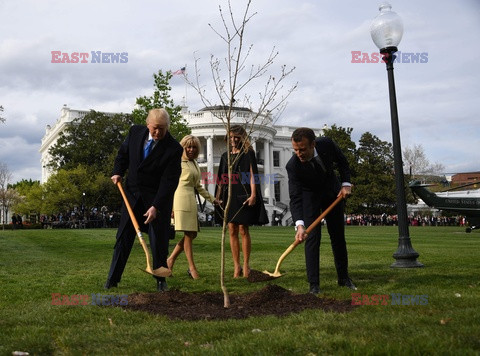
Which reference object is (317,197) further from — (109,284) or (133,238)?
(109,284)

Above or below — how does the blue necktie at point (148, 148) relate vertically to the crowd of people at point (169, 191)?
above

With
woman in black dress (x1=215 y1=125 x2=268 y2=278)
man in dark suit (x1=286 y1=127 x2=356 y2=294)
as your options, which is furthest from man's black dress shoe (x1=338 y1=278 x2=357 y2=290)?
woman in black dress (x1=215 y1=125 x2=268 y2=278)

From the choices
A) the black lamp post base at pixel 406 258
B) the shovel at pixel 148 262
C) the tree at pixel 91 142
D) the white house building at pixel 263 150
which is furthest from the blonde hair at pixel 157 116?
the tree at pixel 91 142

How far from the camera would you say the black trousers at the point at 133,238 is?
20.1ft

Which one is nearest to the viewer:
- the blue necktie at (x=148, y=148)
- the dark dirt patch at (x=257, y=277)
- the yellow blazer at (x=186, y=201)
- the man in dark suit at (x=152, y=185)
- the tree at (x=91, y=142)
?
the man in dark suit at (x=152, y=185)

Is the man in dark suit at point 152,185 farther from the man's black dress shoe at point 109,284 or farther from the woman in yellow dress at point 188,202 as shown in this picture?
the woman in yellow dress at point 188,202

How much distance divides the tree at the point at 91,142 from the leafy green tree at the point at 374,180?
1072 inches

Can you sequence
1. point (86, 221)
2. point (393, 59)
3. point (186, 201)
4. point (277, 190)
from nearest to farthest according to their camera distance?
1. point (186, 201)
2. point (393, 59)
3. point (86, 221)
4. point (277, 190)

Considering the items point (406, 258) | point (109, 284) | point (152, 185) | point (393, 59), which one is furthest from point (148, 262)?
point (393, 59)

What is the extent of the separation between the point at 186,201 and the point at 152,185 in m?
1.53

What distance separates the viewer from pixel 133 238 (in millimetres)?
6312

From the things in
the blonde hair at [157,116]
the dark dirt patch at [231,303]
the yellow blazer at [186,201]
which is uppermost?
the blonde hair at [157,116]

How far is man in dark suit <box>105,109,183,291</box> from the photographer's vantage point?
6.13 m

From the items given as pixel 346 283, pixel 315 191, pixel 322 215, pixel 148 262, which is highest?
pixel 315 191
